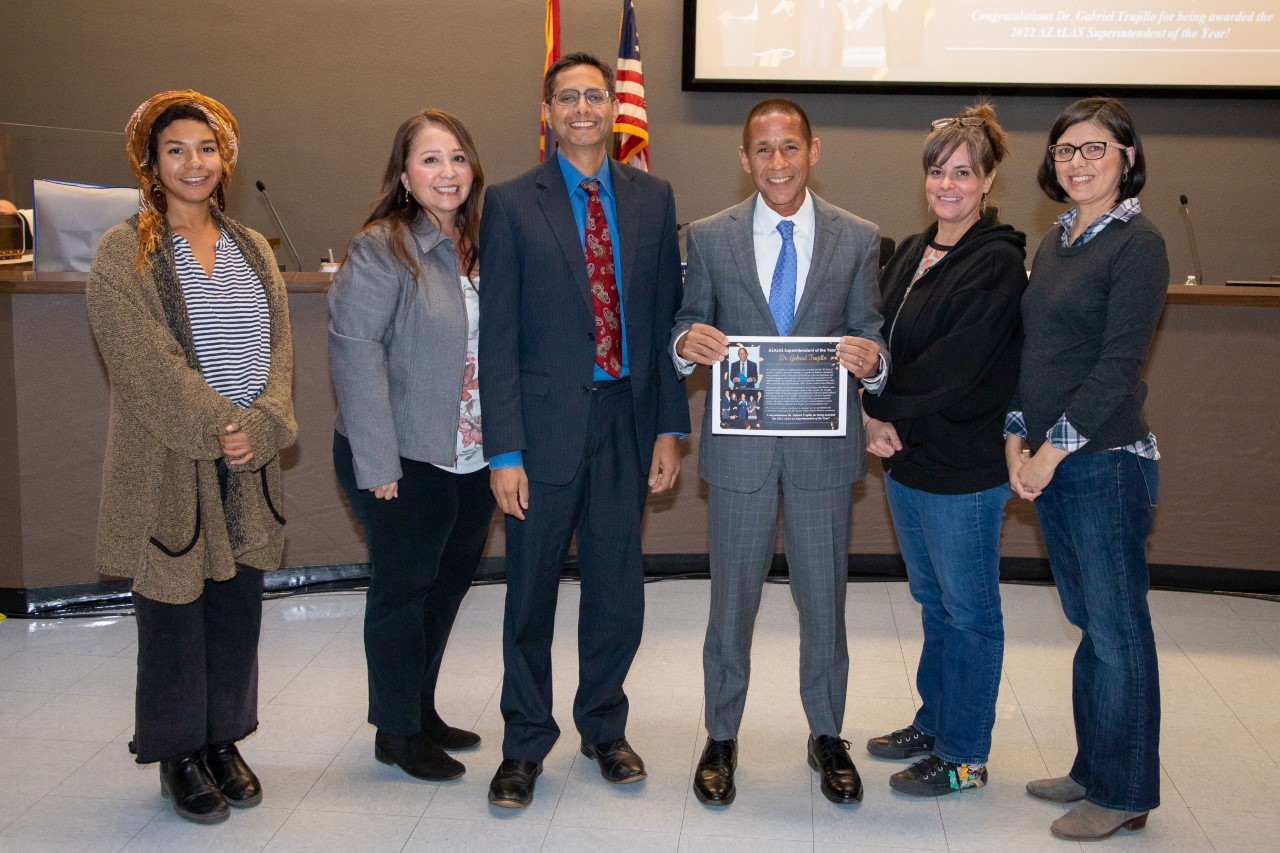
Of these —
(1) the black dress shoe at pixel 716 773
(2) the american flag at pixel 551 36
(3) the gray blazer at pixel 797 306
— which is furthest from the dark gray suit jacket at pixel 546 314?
(2) the american flag at pixel 551 36

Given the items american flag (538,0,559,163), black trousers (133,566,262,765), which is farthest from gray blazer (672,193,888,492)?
american flag (538,0,559,163)

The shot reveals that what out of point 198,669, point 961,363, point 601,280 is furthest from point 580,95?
point 198,669

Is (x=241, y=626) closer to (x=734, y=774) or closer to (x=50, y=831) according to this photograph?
(x=50, y=831)

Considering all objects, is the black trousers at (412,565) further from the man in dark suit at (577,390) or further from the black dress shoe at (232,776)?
the black dress shoe at (232,776)

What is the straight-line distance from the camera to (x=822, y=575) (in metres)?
2.57

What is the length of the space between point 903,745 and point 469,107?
15.8 ft

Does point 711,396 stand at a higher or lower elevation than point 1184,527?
higher

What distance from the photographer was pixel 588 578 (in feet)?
8.64

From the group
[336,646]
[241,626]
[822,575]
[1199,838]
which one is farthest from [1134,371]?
[336,646]

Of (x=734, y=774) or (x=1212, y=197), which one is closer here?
(x=734, y=774)

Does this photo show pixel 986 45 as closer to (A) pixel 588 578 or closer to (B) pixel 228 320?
(A) pixel 588 578

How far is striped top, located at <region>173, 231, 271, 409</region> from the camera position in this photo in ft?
7.86

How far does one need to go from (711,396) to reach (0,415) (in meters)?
2.66

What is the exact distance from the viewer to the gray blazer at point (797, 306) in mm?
2469
